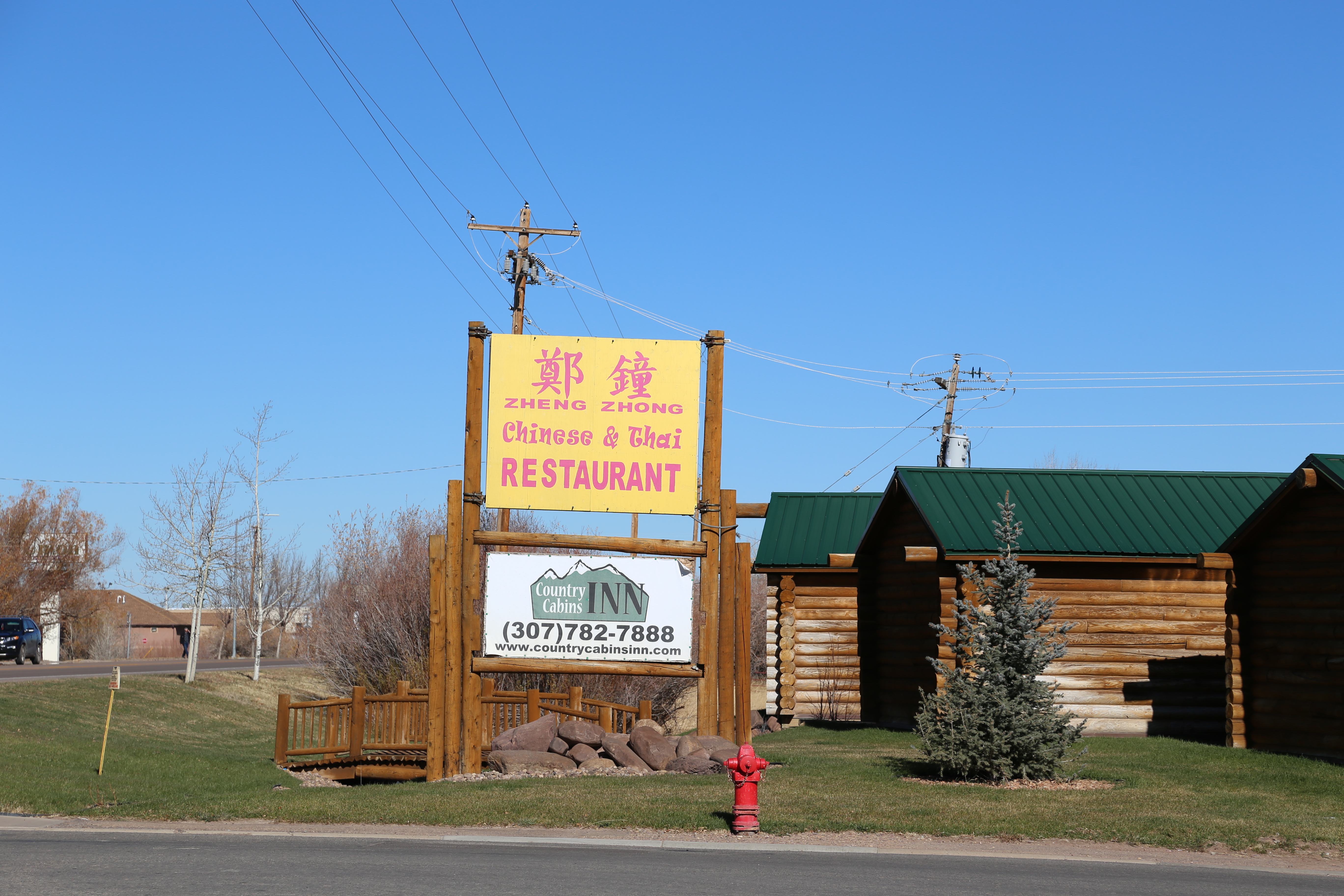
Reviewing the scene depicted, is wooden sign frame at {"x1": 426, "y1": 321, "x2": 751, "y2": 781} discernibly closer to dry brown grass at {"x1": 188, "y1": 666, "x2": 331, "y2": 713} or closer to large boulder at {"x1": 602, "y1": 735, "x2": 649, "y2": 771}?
large boulder at {"x1": 602, "y1": 735, "x2": 649, "y2": 771}

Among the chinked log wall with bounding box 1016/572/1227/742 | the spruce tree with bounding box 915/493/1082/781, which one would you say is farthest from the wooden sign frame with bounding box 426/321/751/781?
the chinked log wall with bounding box 1016/572/1227/742

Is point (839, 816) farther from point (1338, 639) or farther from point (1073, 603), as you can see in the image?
point (1073, 603)

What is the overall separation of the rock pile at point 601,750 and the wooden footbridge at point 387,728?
8.06 ft

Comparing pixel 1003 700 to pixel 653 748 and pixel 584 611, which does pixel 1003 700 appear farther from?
pixel 584 611

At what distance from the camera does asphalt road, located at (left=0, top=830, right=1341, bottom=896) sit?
26.1 ft

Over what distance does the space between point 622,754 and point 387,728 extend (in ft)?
18.6

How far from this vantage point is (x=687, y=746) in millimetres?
14688

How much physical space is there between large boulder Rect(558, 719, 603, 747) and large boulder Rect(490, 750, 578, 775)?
0.32 metres

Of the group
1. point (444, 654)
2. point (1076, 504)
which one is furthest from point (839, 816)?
point (1076, 504)

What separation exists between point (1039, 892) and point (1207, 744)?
11479 mm

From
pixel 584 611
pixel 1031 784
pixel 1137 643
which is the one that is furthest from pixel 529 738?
pixel 1137 643

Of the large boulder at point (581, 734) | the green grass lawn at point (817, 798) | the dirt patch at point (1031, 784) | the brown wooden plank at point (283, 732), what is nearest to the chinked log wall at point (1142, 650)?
the green grass lawn at point (817, 798)

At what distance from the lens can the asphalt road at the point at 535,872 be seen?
7.94 meters

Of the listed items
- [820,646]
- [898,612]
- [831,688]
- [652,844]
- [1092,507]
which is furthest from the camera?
[820,646]
